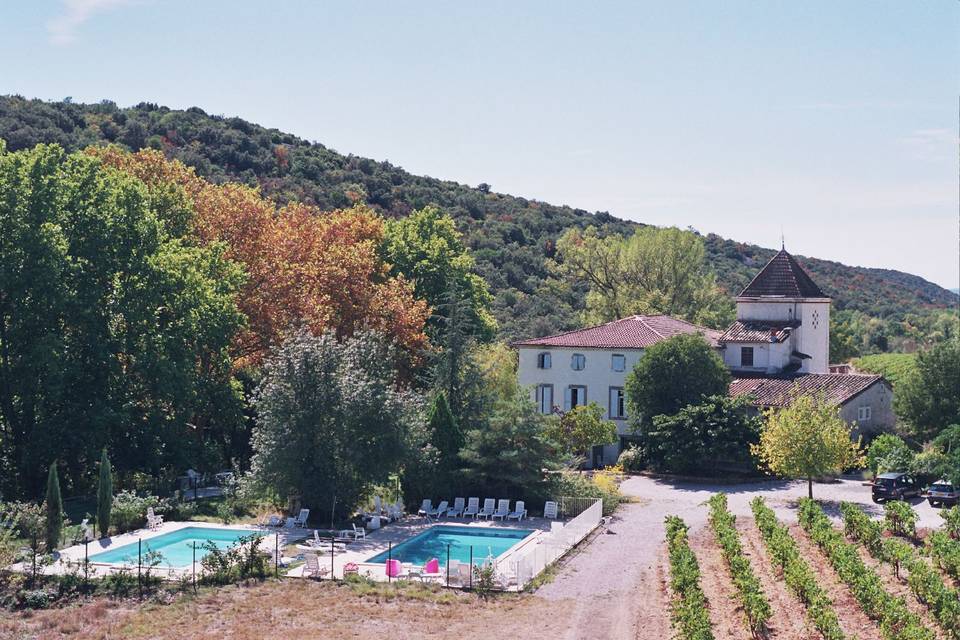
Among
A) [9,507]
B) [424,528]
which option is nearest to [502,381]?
[424,528]

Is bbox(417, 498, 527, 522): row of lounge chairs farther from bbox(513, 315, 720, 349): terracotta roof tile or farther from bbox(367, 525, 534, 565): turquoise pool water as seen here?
bbox(513, 315, 720, 349): terracotta roof tile

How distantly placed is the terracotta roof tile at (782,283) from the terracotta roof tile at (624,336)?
3.24 meters

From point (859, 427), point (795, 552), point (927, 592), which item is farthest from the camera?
point (859, 427)

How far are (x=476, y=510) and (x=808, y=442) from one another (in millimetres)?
11760

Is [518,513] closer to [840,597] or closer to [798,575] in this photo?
[798,575]

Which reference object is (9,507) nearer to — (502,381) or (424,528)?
(424,528)

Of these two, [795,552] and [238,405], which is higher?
[238,405]

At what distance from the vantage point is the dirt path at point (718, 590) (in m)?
22.4

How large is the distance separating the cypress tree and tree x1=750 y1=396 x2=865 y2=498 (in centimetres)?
2333

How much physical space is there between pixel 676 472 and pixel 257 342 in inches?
733

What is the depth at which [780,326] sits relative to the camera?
52656 millimetres

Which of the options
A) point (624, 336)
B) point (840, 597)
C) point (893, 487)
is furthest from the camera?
point (624, 336)

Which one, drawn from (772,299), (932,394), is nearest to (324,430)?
(772,299)

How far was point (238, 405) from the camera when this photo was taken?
4175 centimetres
